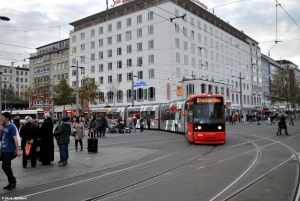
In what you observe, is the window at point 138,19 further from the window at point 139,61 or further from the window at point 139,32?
the window at point 139,61

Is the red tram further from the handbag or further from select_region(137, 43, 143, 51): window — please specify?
select_region(137, 43, 143, 51): window

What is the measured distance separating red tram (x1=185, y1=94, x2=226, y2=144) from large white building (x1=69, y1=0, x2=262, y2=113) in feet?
106

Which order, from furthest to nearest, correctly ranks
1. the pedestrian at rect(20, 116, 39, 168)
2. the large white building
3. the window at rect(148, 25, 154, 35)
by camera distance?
the window at rect(148, 25, 154, 35) → the large white building → the pedestrian at rect(20, 116, 39, 168)

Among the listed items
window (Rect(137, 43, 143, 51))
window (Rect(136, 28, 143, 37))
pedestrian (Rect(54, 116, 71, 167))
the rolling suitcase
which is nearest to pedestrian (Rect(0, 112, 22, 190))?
pedestrian (Rect(54, 116, 71, 167))

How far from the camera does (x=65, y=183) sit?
770cm

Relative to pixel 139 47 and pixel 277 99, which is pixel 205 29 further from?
pixel 277 99

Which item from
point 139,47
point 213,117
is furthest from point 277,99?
point 213,117

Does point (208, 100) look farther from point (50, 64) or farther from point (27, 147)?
point (50, 64)

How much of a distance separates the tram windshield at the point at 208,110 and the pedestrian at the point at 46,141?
8626 millimetres

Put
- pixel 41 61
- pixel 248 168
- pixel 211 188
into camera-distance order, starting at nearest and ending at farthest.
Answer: pixel 211 188
pixel 248 168
pixel 41 61

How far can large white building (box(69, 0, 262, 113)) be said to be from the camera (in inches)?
2126

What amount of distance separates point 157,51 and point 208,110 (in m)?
39.2

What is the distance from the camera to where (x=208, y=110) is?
16734 mm

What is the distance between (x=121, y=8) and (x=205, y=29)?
1734 centimetres
